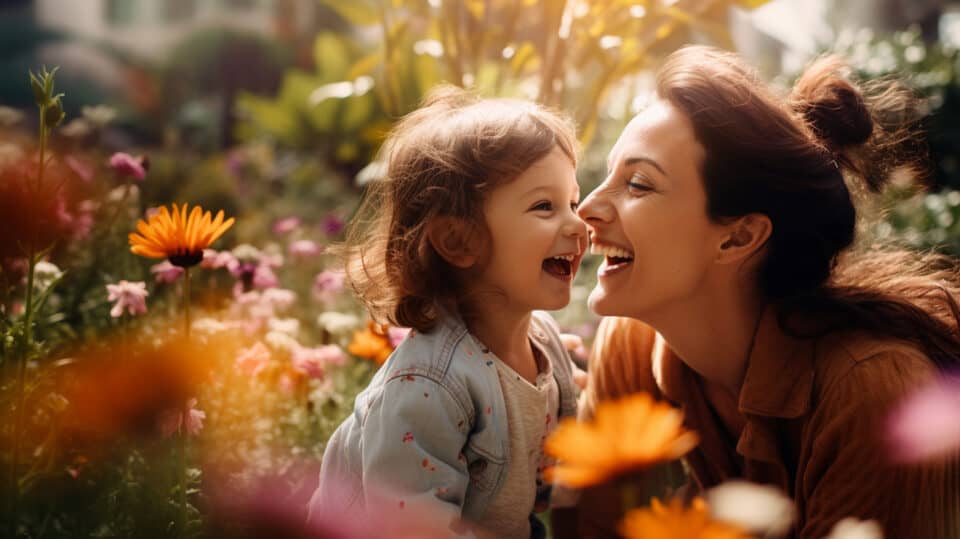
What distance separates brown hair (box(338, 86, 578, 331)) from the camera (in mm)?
1884

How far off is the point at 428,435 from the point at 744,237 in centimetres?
81

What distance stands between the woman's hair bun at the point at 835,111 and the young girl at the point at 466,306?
56 centimetres

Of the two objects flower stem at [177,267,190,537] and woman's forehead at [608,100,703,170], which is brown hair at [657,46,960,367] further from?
flower stem at [177,267,190,537]

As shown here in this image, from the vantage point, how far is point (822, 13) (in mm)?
7547

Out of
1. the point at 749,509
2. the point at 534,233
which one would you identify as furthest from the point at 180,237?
the point at 749,509

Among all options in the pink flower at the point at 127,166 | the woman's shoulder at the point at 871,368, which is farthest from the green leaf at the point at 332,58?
the woman's shoulder at the point at 871,368

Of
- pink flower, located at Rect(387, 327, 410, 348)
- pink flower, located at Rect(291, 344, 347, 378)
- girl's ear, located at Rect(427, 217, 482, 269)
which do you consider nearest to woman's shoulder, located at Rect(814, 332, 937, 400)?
girl's ear, located at Rect(427, 217, 482, 269)

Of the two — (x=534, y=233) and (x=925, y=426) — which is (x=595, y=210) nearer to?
(x=534, y=233)

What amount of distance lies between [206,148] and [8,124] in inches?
293

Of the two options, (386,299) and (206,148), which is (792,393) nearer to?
(386,299)

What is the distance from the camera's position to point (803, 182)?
193 cm

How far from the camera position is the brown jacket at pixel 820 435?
1.69 metres

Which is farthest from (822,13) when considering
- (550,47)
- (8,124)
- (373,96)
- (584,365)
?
(8,124)

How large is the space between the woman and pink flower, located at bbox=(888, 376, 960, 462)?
27mm
